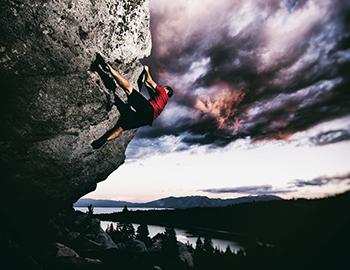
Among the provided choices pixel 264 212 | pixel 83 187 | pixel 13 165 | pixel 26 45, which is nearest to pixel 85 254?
pixel 83 187

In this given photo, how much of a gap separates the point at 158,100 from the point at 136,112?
118 cm

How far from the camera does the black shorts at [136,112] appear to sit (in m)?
8.90

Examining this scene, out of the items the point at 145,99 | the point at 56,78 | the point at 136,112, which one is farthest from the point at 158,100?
the point at 56,78

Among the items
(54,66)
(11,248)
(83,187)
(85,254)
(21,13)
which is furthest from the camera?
(85,254)

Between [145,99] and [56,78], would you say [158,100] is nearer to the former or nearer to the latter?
[145,99]

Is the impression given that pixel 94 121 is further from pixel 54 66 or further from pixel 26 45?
pixel 26 45

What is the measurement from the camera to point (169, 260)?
20.1 metres

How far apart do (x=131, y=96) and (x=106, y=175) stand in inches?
315

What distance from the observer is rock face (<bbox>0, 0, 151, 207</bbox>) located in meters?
7.33

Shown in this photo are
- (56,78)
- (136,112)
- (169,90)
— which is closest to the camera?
(56,78)

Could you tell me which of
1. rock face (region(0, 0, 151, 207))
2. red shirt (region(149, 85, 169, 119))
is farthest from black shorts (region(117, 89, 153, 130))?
rock face (region(0, 0, 151, 207))

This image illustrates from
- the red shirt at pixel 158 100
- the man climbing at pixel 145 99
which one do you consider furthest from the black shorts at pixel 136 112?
the red shirt at pixel 158 100

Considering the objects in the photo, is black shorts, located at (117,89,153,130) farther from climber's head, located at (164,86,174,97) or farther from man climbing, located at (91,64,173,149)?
climber's head, located at (164,86,174,97)

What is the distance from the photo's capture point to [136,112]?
9797 millimetres
